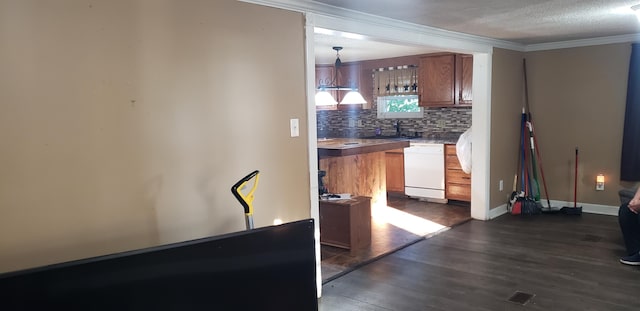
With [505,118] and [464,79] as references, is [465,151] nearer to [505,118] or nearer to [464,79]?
→ [505,118]

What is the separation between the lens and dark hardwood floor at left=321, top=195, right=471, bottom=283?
12.7 ft

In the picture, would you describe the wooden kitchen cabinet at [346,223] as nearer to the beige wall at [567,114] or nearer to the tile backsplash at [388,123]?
the beige wall at [567,114]

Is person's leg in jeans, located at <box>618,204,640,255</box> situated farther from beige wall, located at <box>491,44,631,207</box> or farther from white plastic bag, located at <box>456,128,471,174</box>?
white plastic bag, located at <box>456,128,471,174</box>

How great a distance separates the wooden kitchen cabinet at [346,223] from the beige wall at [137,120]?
1.21 m

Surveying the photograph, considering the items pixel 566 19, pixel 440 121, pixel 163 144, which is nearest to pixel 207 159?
pixel 163 144

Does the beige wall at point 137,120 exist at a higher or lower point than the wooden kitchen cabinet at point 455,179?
higher

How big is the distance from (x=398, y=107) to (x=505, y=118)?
2.00 m

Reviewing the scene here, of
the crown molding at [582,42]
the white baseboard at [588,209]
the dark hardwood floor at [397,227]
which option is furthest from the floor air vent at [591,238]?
the crown molding at [582,42]

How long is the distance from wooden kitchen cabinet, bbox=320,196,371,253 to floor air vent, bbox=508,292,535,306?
1417mm

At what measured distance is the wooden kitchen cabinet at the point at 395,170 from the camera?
639 centimetres

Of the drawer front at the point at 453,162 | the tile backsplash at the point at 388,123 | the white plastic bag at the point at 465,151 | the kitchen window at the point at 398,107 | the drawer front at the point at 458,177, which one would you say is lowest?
the drawer front at the point at 458,177

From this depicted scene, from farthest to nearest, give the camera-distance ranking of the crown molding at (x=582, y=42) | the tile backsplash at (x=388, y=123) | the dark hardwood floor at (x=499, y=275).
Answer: the tile backsplash at (x=388, y=123) < the crown molding at (x=582, y=42) < the dark hardwood floor at (x=499, y=275)

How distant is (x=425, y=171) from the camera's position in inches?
242

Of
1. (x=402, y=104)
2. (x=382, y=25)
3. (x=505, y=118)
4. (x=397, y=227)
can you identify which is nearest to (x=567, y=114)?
(x=505, y=118)
